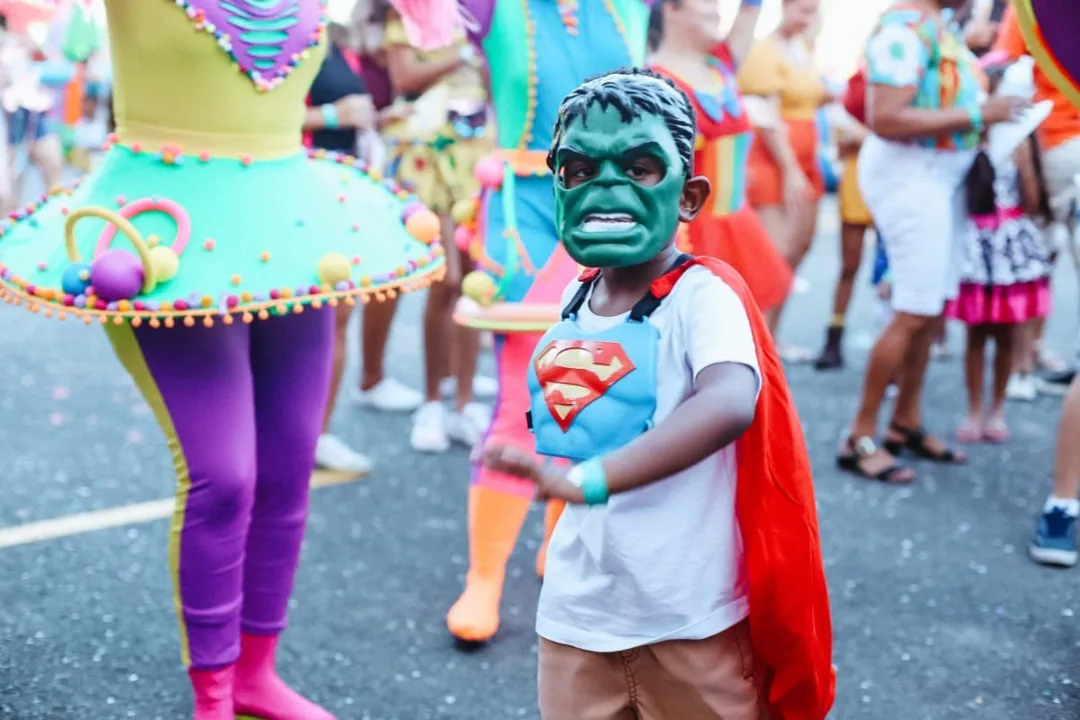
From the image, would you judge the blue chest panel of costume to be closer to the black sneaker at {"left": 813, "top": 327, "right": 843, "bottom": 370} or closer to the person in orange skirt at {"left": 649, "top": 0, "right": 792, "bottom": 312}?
the person in orange skirt at {"left": 649, "top": 0, "right": 792, "bottom": 312}

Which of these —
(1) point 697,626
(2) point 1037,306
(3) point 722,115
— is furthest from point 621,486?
(2) point 1037,306

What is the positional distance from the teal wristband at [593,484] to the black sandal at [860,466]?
307 centimetres

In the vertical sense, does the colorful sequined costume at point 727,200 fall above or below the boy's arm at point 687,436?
below

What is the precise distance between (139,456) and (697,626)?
3.33m

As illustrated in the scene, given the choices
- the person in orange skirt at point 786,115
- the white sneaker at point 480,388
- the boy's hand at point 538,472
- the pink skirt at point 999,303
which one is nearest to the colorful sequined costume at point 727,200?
the pink skirt at point 999,303

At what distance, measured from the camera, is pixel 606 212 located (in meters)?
1.55

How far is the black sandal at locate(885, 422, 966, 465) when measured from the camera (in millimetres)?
4473

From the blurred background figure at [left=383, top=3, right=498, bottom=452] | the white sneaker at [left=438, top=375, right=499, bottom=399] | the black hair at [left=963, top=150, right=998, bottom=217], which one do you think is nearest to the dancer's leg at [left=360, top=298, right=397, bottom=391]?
the blurred background figure at [left=383, top=3, right=498, bottom=452]

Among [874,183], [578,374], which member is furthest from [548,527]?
[874,183]

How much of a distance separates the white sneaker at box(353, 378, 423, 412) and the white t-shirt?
3.61 meters

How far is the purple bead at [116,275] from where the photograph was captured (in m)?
1.95

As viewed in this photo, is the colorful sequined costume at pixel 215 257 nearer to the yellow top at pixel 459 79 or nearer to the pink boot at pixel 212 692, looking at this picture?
the pink boot at pixel 212 692

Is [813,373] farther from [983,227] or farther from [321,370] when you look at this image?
[321,370]

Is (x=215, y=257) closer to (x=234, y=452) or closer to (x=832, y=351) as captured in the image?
(x=234, y=452)
